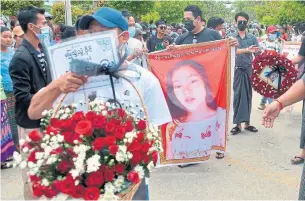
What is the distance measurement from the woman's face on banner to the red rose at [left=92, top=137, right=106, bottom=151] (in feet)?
9.24

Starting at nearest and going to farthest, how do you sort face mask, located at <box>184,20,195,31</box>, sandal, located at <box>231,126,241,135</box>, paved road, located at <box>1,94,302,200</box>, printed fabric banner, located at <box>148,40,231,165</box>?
paved road, located at <box>1,94,302,200</box>, printed fabric banner, located at <box>148,40,231,165</box>, face mask, located at <box>184,20,195,31</box>, sandal, located at <box>231,126,241,135</box>

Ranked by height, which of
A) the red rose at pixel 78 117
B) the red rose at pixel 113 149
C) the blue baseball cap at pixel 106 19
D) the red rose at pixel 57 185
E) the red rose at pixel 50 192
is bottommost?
the red rose at pixel 50 192

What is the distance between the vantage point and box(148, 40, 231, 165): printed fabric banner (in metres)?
4.28

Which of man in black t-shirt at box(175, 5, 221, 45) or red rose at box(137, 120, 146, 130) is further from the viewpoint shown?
man in black t-shirt at box(175, 5, 221, 45)

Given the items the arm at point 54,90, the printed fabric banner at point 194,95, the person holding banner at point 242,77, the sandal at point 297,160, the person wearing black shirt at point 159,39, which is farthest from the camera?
the person wearing black shirt at point 159,39

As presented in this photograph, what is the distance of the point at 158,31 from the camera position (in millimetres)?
7535

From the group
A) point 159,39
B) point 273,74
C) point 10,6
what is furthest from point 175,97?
point 10,6

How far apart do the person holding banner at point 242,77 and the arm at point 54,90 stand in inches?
168

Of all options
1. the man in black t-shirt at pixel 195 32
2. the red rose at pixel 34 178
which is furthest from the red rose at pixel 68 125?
the man in black t-shirt at pixel 195 32

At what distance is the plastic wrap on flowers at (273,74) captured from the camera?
492cm

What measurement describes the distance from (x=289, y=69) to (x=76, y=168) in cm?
398

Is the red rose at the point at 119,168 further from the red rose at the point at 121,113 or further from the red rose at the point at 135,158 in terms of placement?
the red rose at the point at 121,113

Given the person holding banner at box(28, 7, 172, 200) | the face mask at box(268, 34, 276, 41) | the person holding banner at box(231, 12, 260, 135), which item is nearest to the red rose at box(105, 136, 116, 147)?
the person holding banner at box(28, 7, 172, 200)

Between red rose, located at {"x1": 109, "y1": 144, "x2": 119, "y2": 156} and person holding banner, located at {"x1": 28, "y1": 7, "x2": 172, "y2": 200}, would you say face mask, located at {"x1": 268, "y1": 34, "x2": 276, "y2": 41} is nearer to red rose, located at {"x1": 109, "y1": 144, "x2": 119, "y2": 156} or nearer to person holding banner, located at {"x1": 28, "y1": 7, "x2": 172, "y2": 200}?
person holding banner, located at {"x1": 28, "y1": 7, "x2": 172, "y2": 200}
